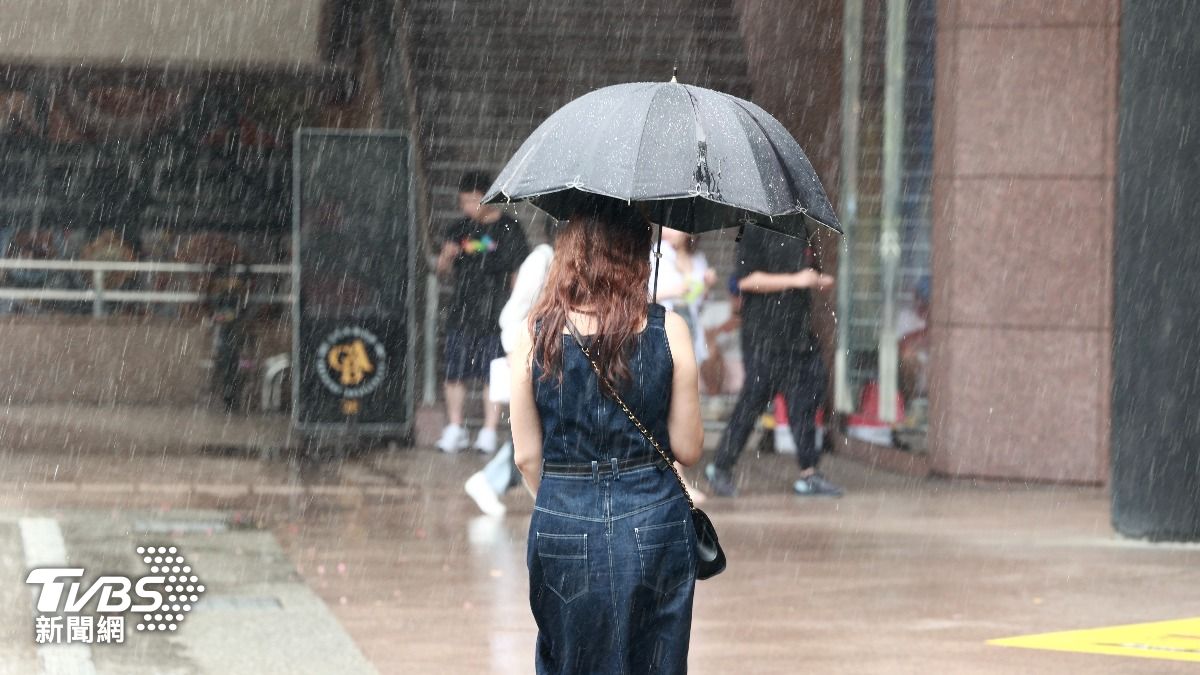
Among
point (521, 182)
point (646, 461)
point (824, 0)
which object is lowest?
point (646, 461)

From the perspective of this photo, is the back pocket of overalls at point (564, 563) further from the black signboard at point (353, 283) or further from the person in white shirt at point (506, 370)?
the black signboard at point (353, 283)

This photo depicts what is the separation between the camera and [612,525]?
3914 millimetres

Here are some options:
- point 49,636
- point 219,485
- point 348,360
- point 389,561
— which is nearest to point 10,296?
point 348,360

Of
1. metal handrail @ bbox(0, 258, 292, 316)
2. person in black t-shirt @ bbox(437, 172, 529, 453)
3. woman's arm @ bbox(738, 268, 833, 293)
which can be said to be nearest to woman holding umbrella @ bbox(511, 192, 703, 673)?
woman's arm @ bbox(738, 268, 833, 293)

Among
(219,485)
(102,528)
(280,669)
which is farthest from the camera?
(219,485)

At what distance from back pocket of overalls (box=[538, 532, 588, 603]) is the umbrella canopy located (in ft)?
2.45

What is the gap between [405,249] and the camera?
13156 mm

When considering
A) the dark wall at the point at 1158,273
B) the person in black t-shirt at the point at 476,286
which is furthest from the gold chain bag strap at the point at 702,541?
the person in black t-shirt at the point at 476,286

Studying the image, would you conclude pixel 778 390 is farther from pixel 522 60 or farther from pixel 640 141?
pixel 522 60

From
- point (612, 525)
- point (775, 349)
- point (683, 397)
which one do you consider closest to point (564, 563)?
point (612, 525)

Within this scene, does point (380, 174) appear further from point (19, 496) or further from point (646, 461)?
point (646, 461)

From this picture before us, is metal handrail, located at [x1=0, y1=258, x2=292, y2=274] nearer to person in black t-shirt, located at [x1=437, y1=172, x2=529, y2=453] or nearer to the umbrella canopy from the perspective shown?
person in black t-shirt, located at [x1=437, y1=172, x2=529, y2=453]

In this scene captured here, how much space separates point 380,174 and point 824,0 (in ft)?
16.4

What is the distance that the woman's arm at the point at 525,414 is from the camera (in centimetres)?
395
